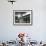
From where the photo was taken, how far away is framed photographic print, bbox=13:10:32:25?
4.81 m

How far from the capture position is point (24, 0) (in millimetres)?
4828

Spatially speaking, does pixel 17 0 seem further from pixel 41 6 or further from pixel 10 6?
pixel 41 6

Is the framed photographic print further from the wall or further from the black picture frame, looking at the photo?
the wall

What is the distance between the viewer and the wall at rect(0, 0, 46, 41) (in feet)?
15.7

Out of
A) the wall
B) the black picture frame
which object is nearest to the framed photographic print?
the black picture frame

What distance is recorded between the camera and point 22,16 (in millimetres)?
4848

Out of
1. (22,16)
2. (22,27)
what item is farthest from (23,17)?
(22,27)

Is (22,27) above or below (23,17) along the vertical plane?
below

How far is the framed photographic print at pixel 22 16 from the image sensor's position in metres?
4.81

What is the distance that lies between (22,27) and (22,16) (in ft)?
1.40

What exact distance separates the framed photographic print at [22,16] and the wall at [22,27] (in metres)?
0.12

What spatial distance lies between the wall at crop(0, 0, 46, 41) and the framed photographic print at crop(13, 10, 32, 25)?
4.6 inches

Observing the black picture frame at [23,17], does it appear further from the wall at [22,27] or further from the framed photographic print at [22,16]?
the wall at [22,27]

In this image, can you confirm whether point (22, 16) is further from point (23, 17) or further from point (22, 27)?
point (22, 27)
